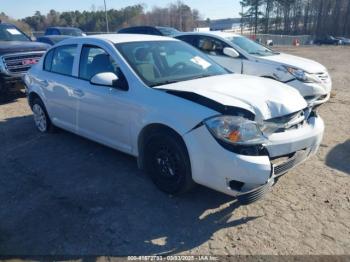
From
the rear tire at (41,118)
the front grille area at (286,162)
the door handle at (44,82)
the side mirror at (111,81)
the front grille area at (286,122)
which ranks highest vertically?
the side mirror at (111,81)

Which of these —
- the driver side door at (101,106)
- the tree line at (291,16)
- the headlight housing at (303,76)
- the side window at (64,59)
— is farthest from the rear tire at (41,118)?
the tree line at (291,16)

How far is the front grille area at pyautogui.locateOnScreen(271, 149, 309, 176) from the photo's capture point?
10.6ft

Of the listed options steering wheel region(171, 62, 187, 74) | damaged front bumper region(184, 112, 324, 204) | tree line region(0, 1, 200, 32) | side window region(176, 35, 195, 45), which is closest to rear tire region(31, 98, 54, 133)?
steering wheel region(171, 62, 187, 74)

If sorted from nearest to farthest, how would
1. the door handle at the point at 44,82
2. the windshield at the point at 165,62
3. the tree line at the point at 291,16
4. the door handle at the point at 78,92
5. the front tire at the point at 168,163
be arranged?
the front tire at the point at 168,163 < the windshield at the point at 165,62 < the door handle at the point at 78,92 < the door handle at the point at 44,82 < the tree line at the point at 291,16

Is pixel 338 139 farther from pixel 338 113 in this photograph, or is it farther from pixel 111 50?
pixel 111 50

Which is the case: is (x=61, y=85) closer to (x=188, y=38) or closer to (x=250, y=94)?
(x=250, y=94)

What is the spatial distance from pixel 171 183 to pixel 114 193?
28.5 inches

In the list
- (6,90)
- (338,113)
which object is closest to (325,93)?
(338,113)

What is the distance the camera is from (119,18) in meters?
77.4

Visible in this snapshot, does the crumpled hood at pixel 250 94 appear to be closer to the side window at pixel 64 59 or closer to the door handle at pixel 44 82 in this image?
the side window at pixel 64 59

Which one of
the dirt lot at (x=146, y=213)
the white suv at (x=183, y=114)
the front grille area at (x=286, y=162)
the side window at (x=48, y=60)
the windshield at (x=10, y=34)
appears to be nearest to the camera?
the dirt lot at (x=146, y=213)

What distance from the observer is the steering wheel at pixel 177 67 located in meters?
4.21

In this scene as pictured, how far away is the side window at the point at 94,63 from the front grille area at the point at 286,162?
2197 mm

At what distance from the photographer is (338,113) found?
7.04 meters
